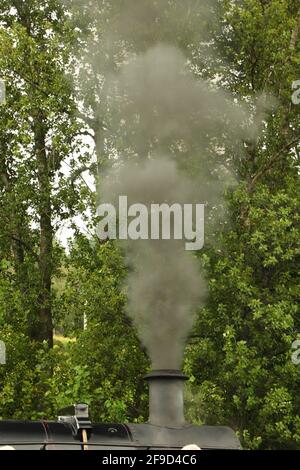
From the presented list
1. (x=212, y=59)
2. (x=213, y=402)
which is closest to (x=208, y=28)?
(x=212, y=59)

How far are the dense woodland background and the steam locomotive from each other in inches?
202

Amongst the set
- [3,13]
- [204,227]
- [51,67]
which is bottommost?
[204,227]

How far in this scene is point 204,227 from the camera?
17.3 m

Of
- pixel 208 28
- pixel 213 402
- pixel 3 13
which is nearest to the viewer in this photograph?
pixel 213 402

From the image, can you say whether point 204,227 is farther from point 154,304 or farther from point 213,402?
point 154,304

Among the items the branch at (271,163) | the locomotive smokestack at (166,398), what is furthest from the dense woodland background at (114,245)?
the locomotive smokestack at (166,398)

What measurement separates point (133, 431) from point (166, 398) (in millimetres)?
722

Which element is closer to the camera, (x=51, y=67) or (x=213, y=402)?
(x=213, y=402)

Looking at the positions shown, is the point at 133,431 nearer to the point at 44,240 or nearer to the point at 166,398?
the point at 166,398

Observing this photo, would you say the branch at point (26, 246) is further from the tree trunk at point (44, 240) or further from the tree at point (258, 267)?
the tree at point (258, 267)

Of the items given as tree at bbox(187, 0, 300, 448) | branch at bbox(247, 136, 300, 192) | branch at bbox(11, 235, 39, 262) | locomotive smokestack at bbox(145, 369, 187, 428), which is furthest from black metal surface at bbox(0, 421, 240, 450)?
branch at bbox(11, 235, 39, 262)

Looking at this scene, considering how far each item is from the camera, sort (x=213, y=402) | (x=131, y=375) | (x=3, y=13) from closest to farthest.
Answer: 1. (x=213, y=402)
2. (x=131, y=375)
3. (x=3, y=13)

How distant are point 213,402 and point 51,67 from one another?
9050mm

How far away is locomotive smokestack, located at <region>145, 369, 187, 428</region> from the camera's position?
10508mm
